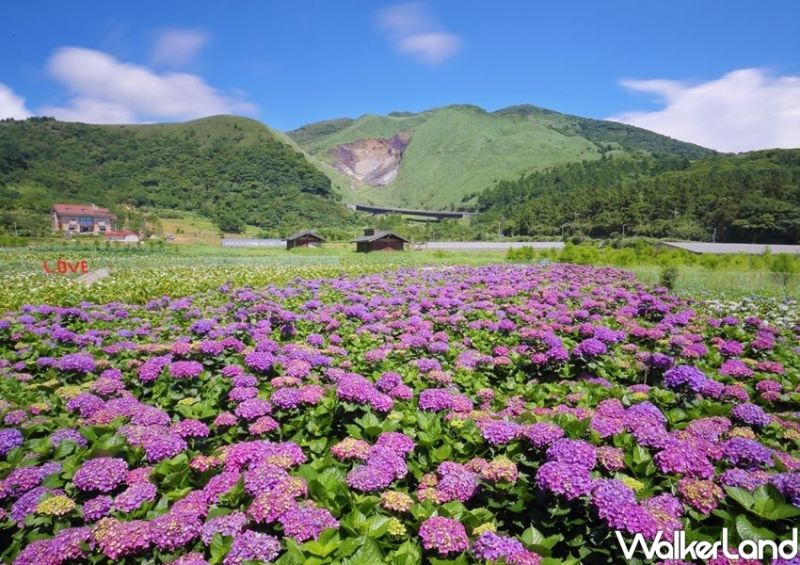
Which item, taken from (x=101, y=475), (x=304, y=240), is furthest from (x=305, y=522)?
(x=304, y=240)

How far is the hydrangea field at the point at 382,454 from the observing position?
244 centimetres

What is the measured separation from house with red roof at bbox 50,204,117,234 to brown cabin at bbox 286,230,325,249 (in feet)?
228

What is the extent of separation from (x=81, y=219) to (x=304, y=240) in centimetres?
7730

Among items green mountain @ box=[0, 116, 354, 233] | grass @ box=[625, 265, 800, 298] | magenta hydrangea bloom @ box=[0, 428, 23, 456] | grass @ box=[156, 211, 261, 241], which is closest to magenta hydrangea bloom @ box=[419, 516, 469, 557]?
magenta hydrangea bloom @ box=[0, 428, 23, 456]

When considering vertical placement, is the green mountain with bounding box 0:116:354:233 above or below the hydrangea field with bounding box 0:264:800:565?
above

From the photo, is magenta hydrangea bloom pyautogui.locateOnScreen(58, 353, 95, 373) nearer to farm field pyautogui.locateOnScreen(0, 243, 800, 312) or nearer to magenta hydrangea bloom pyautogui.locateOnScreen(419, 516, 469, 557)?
magenta hydrangea bloom pyautogui.locateOnScreen(419, 516, 469, 557)

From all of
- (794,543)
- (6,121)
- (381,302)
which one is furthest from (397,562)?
(6,121)

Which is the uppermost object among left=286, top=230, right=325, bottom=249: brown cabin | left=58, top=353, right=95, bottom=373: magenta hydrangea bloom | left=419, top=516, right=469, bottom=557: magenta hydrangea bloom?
left=286, top=230, right=325, bottom=249: brown cabin

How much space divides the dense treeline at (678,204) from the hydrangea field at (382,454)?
92.1 m

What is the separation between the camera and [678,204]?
308 feet

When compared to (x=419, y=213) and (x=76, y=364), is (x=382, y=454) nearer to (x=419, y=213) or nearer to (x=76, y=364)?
(x=76, y=364)

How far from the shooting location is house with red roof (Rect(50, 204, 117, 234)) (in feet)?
379

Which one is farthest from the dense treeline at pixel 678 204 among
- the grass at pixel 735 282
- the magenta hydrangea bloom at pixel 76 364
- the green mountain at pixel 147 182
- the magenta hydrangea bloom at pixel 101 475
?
the magenta hydrangea bloom at pixel 101 475

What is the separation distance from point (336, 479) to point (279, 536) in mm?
469
